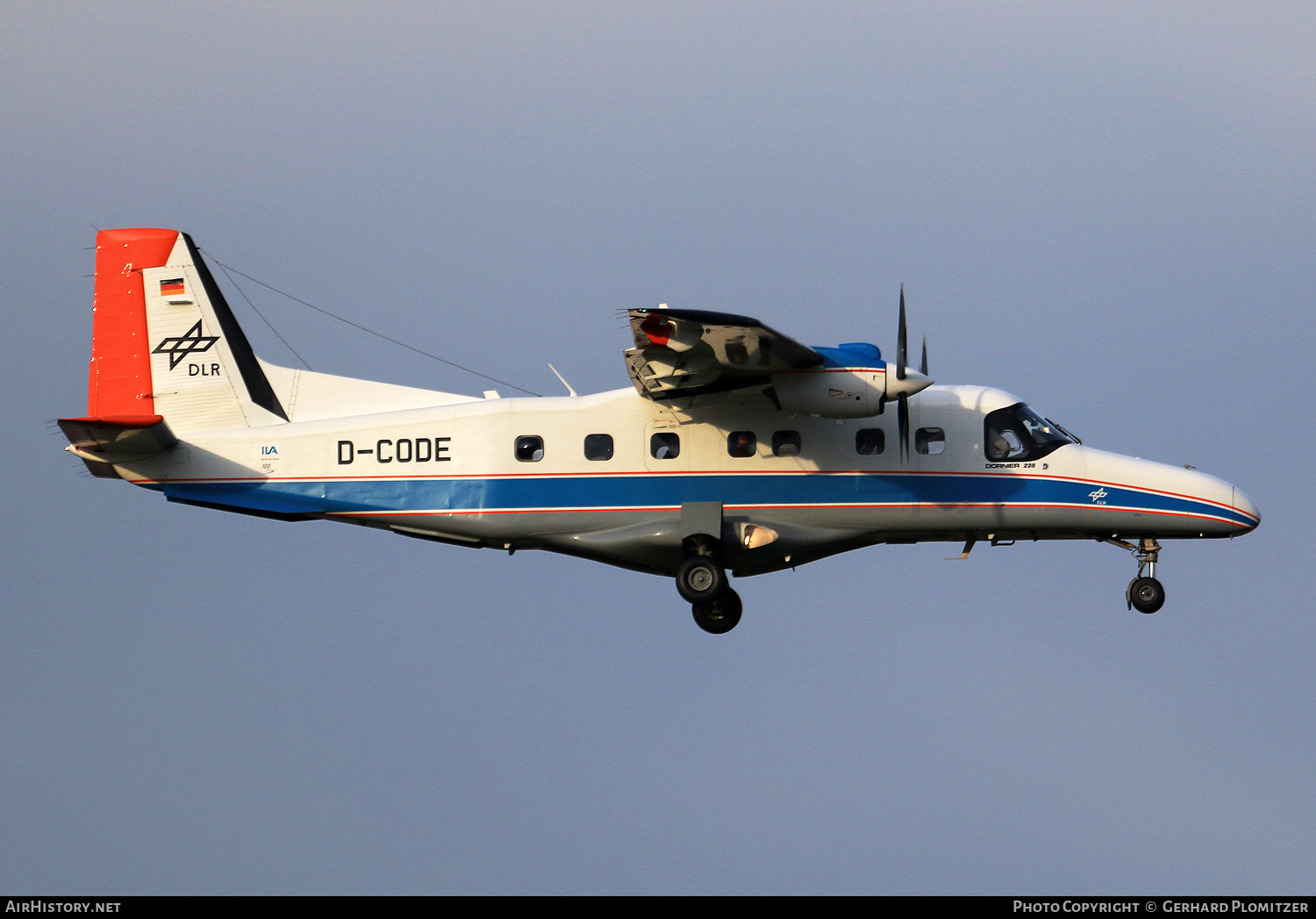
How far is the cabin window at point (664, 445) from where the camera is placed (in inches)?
598

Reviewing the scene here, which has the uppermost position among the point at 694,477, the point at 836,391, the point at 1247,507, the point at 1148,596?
the point at 836,391

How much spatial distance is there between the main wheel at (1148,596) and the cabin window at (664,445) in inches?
234

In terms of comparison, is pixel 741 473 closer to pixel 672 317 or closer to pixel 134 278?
pixel 672 317

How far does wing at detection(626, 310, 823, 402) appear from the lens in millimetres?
13117

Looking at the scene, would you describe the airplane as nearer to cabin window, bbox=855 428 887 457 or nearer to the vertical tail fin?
cabin window, bbox=855 428 887 457

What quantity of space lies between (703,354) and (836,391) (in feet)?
4.98

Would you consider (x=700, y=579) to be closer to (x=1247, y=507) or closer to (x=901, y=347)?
(x=901, y=347)

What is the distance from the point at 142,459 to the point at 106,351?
1800mm

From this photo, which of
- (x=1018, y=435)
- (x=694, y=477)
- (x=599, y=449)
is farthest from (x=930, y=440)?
(x=599, y=449)

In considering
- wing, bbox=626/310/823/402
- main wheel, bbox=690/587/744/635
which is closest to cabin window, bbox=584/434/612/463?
wing, bbox=626/310/823/402

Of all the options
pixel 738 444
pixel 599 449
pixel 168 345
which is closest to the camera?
pixel 738 444

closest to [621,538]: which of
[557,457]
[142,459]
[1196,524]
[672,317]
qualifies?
[557,457]

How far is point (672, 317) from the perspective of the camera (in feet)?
42.9

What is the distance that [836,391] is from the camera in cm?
1391
